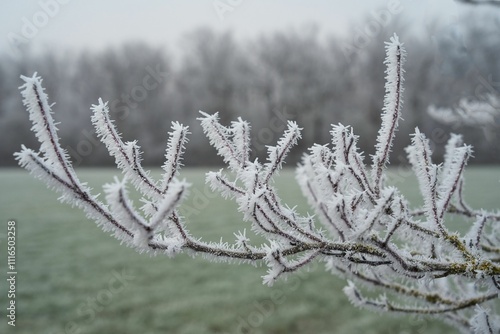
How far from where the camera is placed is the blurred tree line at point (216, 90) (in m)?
42.7

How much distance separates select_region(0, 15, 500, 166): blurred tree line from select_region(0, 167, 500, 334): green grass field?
96.4 feet

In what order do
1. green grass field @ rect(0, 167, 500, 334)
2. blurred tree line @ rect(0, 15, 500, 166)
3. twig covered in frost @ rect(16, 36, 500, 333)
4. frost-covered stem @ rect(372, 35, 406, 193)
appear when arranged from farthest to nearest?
blurred tree line @ rect(0, 15, 500, 166) → green grass field @ rect(0, 167, 500, 334) → frost-covered stem @ rect(372, 35, 406, 193) → twig covered in frost @ rect(16, 36, 500, 333)

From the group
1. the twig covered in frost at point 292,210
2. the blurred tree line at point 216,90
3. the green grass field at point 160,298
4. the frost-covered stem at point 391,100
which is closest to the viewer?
the twig covered in frost at point 292,210

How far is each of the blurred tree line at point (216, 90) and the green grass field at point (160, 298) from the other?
96.4ft

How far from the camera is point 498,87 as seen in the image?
4.13 meters

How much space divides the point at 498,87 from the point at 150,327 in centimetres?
527

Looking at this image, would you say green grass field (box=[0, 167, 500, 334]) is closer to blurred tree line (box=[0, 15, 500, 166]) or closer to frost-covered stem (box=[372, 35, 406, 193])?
frost-covered stem (box=[372, 35, 406, 193])

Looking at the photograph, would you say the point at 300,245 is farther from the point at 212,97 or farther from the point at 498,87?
the point at 212,97

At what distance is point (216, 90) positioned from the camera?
4988 centimetres

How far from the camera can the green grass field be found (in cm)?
647

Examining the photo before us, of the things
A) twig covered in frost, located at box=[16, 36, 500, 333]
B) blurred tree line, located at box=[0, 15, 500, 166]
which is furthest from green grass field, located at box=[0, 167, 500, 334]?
blurred tree line, located at box=[0, 15, 500, 166]

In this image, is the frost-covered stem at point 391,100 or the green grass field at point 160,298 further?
the green grass field at point 160,298

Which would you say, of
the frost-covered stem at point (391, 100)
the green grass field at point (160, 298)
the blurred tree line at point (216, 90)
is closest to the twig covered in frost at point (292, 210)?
the frost-covered stem at point (391, 100)

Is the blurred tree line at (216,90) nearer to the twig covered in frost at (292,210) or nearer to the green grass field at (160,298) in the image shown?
the green grass field at (160,298)
